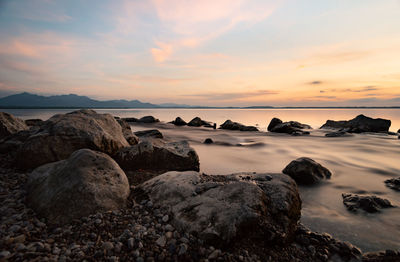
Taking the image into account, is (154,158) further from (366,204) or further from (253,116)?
(253,116)

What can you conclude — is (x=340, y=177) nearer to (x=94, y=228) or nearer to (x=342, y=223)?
(x=342, y=223)

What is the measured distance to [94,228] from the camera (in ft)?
11.0

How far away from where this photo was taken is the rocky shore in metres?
2.97

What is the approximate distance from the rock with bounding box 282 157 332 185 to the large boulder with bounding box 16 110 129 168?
599cm

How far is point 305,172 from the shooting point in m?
6.85

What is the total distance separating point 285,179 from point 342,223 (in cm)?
149

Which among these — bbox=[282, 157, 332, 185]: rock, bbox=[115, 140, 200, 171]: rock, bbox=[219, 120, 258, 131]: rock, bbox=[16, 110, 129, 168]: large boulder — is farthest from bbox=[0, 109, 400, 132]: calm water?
bbox=[16, 110, 129, 168]: large boulder

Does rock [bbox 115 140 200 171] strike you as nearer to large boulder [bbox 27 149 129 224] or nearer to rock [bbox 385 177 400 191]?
large boulder [bbox 27 149 129 224]

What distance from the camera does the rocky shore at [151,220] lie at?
297cm

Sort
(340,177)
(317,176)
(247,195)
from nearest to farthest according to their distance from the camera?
(247,195) < (317,176) < (340,177)

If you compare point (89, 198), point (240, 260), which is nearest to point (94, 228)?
point (89, 198)

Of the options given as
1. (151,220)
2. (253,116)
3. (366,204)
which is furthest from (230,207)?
(253,116)

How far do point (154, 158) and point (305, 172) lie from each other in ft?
16.4

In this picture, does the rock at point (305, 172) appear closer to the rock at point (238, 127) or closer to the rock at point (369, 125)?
the rock at point (238, 127)
